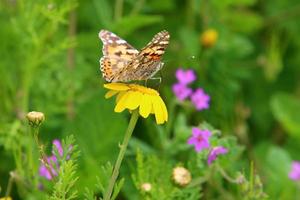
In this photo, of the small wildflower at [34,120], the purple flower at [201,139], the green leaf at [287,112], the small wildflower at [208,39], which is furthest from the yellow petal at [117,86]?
the green leaf at [287,112]

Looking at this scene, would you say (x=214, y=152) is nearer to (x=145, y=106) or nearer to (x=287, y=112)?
(x=145, y=106)

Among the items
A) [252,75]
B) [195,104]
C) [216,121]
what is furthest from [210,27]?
[195,104]

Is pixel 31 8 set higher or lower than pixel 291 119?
higher

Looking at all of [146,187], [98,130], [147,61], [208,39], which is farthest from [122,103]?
[208,39]

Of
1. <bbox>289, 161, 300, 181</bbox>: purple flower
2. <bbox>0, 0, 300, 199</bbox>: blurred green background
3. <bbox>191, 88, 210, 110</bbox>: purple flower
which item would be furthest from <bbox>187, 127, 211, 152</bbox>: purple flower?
<bbox>289, 161, 300, 181</bbox>: purple flower

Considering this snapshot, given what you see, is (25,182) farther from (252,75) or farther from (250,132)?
(252,75)

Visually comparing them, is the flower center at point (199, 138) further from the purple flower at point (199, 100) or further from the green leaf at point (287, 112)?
the green leaf at point (287, 112)

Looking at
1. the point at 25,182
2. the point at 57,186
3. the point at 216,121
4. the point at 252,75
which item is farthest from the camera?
the point at 252,75
